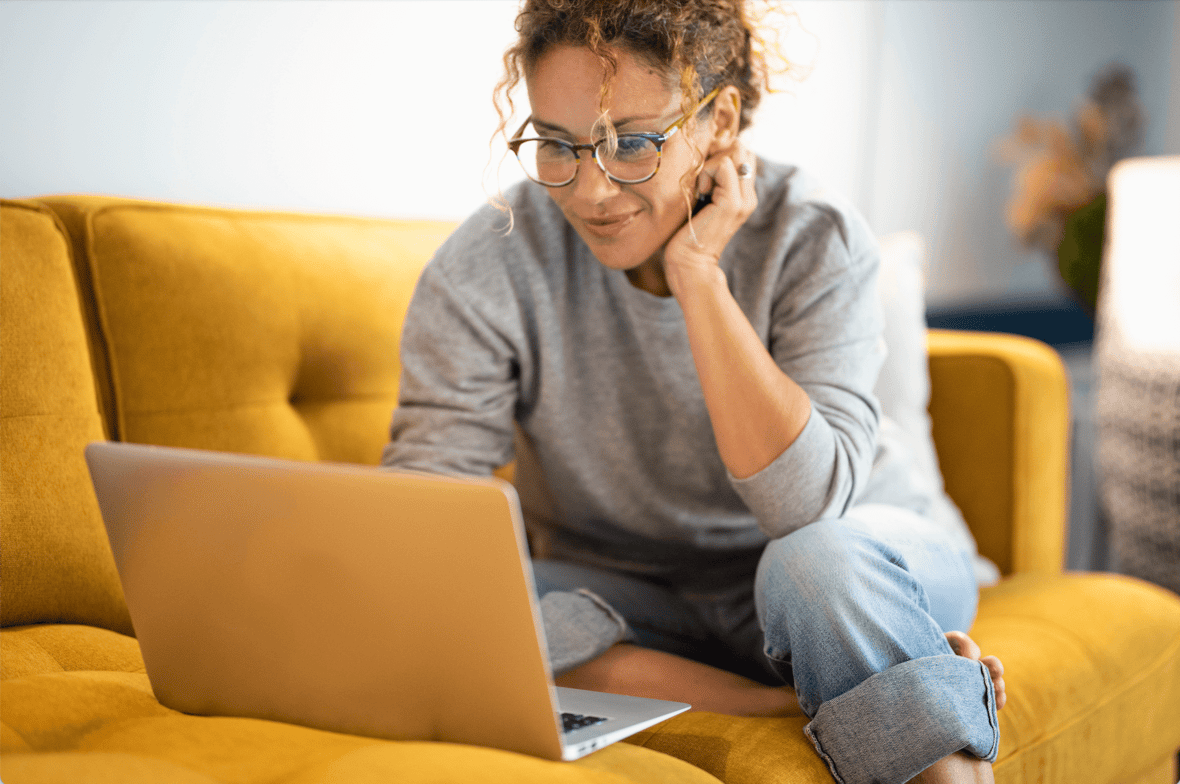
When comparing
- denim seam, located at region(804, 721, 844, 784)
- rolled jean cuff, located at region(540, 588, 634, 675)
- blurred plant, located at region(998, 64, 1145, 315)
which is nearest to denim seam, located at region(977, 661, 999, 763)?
denim seam, located at region(804, 721, 844, 784)

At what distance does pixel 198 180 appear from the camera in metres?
1.21

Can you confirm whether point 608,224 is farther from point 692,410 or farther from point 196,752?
point 196,752

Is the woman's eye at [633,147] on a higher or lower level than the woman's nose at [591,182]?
higher

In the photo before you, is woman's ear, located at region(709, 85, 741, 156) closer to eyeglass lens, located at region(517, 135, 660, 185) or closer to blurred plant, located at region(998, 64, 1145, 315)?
eyeglass lens, located at region(517, 135, 660, 185)

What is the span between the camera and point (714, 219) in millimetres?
965

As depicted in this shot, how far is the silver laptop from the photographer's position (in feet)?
1.71

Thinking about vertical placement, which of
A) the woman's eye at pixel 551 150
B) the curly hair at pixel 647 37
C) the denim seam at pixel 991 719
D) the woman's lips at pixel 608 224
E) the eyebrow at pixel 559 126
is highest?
the curly hair at pixel 647 37

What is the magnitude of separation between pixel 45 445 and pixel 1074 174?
118 inches

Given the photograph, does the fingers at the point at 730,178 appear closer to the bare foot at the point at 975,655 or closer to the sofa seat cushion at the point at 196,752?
the bare foot at the point at 975,655

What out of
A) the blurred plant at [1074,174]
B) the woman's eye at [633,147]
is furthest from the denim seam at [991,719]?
the blurred plant at [1074,174]

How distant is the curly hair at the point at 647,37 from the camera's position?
876mm

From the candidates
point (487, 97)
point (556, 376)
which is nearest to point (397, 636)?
point (556, 376)

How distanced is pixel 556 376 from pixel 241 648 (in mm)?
519

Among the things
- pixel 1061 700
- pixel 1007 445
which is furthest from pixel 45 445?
pixel 1007 445
